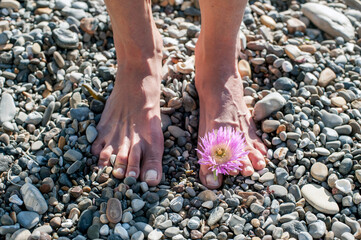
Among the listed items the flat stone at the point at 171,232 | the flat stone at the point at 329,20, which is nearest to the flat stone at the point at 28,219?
the flat stone at the point at 171,232

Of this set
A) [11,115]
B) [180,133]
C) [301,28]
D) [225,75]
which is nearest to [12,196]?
[11,115]

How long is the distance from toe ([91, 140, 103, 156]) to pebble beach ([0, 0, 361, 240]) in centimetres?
2

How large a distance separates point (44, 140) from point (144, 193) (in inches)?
22.7

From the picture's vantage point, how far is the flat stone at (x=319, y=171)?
1.89 metres

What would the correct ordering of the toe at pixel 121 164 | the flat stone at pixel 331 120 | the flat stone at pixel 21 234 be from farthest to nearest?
the flat stone at pixel 331 120, the toe at pixel 121 164, the flat stone at pixel 21 234

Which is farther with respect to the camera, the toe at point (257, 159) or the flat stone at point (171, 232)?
the toe at point (257, 159)

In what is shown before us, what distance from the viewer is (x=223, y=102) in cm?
202

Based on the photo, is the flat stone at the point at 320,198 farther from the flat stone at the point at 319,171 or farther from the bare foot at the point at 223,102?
the bare foot at the point at 223,102

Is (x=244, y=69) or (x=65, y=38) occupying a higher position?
(x=65, y=38)

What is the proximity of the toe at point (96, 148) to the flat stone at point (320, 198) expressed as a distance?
3.11 feet

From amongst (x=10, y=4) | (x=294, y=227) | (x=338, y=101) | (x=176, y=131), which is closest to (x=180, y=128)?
(x=176, y=131)

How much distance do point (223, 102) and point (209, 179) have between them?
39 centimetres

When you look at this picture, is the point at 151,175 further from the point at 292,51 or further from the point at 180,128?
the point at 292,51

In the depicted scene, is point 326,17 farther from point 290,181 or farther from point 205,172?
point 205,172
